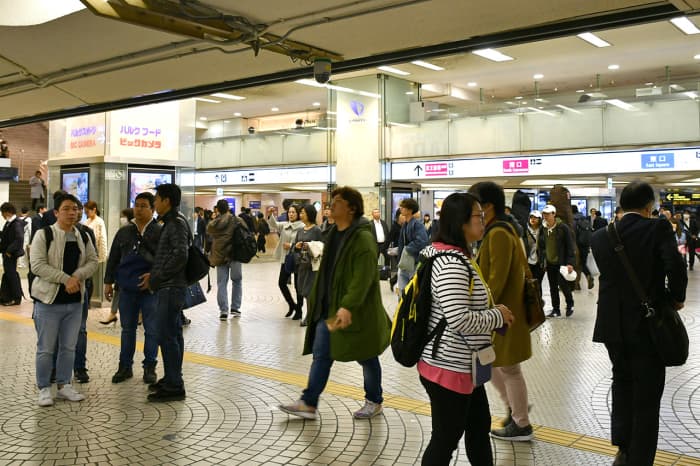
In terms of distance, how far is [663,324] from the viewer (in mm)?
3492

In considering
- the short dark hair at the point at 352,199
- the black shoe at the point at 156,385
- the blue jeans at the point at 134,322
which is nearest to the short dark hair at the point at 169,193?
the blue jeans at the point at 134,322

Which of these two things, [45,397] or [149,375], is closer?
[45,397]

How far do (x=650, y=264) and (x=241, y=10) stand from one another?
328cm

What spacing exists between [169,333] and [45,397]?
3.45 ft

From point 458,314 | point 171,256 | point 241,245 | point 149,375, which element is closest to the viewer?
point 458,314

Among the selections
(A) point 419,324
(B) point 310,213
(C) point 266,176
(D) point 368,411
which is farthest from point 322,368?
(C) point 266,176

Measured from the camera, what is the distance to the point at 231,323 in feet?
30.5

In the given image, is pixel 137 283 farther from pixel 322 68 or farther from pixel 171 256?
pixel 322 68

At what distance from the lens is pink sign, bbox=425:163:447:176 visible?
1788 centimetres

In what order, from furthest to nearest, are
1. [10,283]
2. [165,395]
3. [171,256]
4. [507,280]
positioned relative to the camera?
[10,283], [171,256], [165,395], [507,280]

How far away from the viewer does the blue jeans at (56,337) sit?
5176 mm

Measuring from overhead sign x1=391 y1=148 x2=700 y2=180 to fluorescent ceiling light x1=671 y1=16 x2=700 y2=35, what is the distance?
2.54 m

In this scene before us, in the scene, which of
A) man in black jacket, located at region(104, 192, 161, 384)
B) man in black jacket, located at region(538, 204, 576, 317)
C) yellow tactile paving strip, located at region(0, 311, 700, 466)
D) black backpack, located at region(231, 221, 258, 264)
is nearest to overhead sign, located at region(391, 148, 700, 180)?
man in black jacket, located at region(538, 204, 576, 317)

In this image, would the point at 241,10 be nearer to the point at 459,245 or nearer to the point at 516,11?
the point at 516,11
